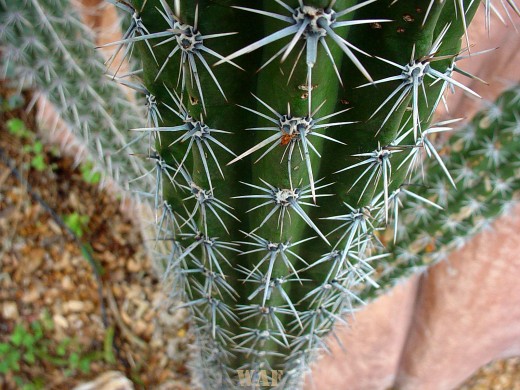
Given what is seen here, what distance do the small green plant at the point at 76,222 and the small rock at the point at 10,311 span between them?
1.08ft

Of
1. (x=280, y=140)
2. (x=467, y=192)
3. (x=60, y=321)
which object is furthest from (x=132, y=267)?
(x=280, y=140)

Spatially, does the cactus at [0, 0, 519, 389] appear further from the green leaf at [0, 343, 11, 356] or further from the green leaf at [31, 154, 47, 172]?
the green leaf at [31, 154, 47, 172]

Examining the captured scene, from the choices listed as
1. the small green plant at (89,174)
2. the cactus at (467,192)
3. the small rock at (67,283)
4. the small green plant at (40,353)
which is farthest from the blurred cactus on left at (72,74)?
the cactus at (467,192)

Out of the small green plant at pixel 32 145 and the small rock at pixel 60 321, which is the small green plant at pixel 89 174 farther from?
the small rock at pixel 60 321

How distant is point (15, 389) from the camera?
1.63 m

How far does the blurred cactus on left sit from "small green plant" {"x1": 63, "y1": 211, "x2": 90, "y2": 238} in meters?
0.39

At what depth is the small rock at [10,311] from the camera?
1728 millimetres

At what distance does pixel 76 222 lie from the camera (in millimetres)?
1926

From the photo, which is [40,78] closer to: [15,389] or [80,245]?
[80,245]

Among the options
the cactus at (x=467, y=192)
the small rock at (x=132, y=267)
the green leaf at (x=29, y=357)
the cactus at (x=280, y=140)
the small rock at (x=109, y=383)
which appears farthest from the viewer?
the small rock at (x=132, y=267)

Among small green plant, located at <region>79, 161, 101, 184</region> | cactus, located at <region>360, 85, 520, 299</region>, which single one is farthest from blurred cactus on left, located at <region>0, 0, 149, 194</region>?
cactus, located at <region>360, 85, 520, 299</region>

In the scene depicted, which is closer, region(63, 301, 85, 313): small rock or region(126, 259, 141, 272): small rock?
region(63, 301, 85, 313): small rock

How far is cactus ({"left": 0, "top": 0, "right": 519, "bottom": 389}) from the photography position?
0.61 meters

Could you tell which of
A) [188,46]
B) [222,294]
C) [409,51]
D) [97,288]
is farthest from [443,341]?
[188,46]
